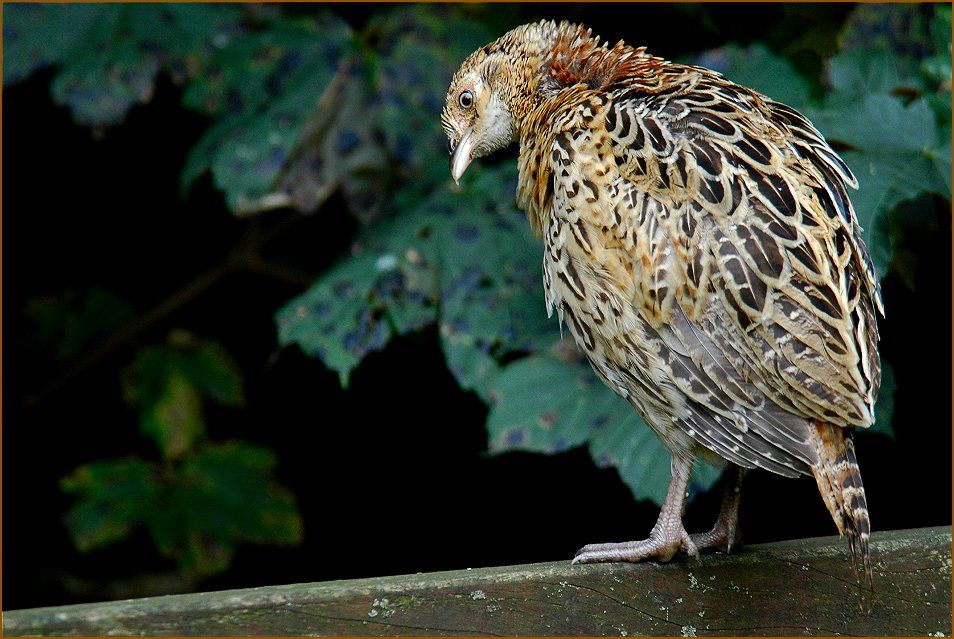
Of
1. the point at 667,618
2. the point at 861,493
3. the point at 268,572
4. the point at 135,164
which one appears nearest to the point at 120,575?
the point at 268,572

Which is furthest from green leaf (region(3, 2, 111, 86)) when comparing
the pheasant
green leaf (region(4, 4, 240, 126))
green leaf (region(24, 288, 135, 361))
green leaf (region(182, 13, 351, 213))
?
the pheasant

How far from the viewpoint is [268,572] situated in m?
4.54

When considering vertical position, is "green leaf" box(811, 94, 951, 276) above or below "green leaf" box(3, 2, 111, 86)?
below

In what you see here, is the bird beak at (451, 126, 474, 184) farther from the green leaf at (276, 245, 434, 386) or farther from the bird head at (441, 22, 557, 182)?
the green leaf at (276, 245, 434, 386)

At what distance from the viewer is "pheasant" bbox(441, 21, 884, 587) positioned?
219cm

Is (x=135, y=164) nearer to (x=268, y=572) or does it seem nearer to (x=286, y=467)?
(x=286, y=467)

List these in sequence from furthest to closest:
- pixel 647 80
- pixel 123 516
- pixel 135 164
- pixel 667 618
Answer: pixel 135 164 → pixel 123 516 → pixel 647 80 → pixel 667 618

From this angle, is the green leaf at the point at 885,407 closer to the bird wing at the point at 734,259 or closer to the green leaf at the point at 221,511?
the bird wing at the point at 734,259

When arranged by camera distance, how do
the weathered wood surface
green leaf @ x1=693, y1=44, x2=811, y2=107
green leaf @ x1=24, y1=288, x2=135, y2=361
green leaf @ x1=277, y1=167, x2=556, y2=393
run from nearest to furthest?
the weathered wood surface < green leaf @ x1=277, y1=167, x2=556, y2=393 < green leaf @ x1=693, y1=44, x2=811, y2=107 < green leaf @ x1=24, y1=288, x2=135, y2=361

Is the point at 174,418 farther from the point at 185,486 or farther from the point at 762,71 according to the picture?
the point at 762,71

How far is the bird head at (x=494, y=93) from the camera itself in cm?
284

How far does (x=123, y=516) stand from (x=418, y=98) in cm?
191

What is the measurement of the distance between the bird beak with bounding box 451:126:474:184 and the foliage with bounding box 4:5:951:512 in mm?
344

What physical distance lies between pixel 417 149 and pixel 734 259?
5.39 ft
